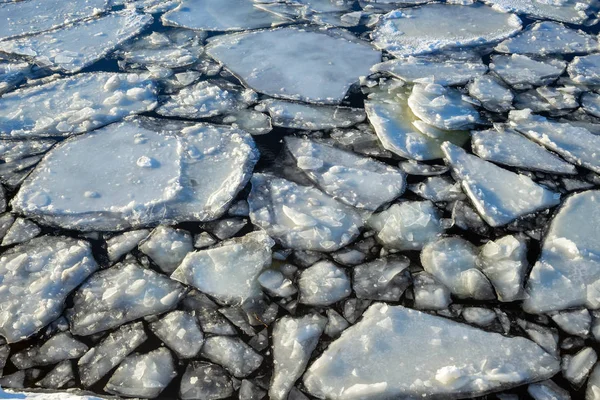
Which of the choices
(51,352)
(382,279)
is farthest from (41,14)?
(382,279)

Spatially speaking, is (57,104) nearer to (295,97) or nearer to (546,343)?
(295,97)

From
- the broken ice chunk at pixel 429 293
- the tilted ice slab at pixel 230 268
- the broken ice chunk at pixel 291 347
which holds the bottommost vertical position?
the broken ice chunk at pixel 291 347

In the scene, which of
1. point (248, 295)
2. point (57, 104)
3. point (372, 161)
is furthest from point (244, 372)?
point (57, 104)

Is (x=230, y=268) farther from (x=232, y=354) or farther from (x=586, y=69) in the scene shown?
(x=586, y=69)

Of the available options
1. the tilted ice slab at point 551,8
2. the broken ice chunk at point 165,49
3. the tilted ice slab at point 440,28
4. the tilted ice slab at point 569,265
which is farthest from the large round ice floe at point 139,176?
the tilted ice slab at point 551,8

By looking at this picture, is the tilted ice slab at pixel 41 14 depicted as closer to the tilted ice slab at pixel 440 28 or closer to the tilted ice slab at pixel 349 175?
the tilted ice slab at pixel 440 28
